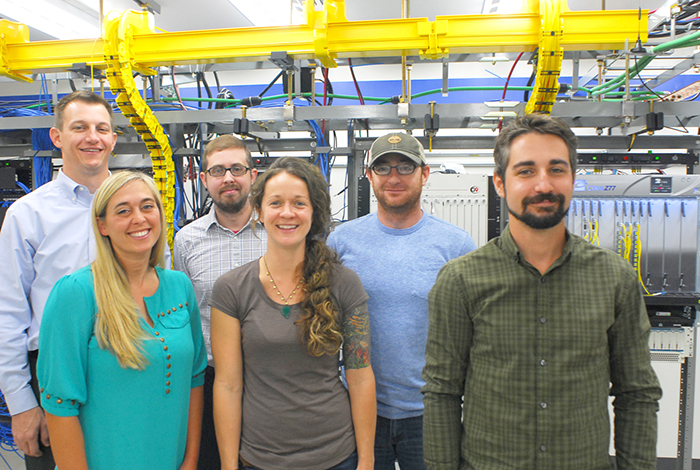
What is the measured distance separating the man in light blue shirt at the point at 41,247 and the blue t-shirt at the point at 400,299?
963 mm

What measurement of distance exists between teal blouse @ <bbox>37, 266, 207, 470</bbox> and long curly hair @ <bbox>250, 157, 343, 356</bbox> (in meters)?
0.38

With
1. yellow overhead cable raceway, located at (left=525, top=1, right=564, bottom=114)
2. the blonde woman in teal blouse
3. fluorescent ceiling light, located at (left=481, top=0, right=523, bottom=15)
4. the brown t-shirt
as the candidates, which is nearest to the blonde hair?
the blonde woman in teal blouse

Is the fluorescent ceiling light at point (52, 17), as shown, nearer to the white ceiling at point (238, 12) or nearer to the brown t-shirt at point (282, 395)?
the white ceiling at point (238, 12)

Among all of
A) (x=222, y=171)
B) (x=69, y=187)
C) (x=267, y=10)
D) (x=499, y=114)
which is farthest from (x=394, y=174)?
(x=267, y=10)

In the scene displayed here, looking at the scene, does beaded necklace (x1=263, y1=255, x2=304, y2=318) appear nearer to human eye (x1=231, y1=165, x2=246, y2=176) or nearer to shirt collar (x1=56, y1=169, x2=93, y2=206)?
human eye (x1=231, y1=165, x2=246, y2=176)

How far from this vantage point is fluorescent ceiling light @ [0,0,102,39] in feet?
12.7

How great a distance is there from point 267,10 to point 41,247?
11.8ft

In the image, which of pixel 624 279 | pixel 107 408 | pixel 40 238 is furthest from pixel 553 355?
pixel 40 238

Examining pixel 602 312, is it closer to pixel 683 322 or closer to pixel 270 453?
pixel 270 453

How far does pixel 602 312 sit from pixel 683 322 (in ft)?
6.02

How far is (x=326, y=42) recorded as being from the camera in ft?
5.73

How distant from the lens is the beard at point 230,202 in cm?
159

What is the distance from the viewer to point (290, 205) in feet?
3.97

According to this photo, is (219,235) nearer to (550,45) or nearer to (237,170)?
(237,170)
